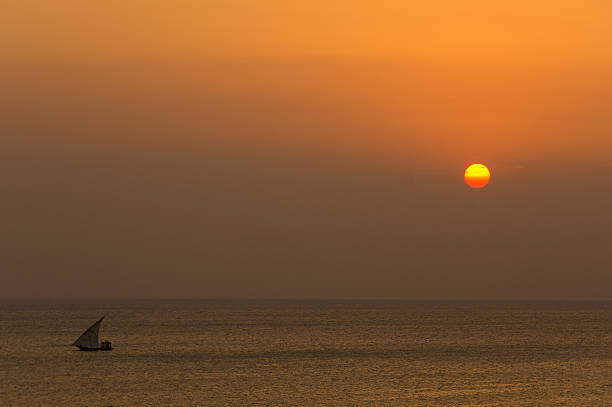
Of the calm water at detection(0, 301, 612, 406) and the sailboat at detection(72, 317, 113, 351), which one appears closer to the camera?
the calm water at detection(0, 301, 612, 406)

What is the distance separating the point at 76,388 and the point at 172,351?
56343 millimetres

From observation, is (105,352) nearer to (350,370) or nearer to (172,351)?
(172,351)

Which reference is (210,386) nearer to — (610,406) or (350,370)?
(350,370)

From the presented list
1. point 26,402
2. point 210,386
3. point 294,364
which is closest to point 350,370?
point 294,364

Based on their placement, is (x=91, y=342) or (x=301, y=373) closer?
(x=301, y=373)

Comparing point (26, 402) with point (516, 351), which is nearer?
point (26, 402)

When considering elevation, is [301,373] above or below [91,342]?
below

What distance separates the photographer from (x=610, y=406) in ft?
285

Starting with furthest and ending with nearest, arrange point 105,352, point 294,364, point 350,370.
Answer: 1. point 105,352
2. point 294,364
3. point 350,370

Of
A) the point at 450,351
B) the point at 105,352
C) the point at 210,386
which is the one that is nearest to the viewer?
the point at 210,386

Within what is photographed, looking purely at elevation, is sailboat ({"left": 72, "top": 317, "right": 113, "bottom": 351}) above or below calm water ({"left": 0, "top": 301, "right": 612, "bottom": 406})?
above

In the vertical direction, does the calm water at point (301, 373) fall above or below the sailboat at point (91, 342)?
below

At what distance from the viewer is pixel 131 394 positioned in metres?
96.9

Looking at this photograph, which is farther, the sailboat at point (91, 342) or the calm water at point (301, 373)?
the sailboat at point (91, 342)
